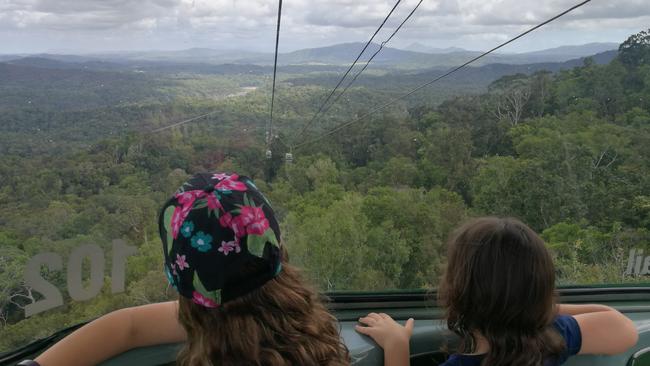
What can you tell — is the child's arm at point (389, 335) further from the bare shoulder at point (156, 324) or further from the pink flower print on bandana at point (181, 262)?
the pink flower print on bandana at point (181, 262)

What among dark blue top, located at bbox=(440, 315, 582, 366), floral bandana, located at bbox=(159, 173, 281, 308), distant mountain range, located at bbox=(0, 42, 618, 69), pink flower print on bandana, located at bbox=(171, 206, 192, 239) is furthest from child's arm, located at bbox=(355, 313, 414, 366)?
distant mountain range, located at bbox=(0, 42, 618, 69)

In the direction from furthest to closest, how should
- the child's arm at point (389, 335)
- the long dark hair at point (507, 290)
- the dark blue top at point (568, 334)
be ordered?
the child's arm at point (389, 335)
the dark blue top at point (568, 334)
the long dark hair at point (507, 290)

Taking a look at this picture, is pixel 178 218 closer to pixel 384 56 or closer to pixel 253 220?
pixel 253 220

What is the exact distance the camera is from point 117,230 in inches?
51.9

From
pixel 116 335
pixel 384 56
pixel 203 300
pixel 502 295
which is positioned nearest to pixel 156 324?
pixel 116 335

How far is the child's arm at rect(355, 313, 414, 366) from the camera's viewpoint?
1.28 m

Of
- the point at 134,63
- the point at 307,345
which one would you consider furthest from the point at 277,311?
the point at 134,63

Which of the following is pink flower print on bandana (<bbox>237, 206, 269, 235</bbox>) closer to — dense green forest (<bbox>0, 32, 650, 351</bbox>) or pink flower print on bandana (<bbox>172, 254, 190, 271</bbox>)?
pink flower print on bandana (<bbox>172, 254, 190, 271</bbox>)

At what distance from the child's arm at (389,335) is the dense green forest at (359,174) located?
19 cm

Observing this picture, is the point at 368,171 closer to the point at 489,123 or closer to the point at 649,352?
the point at 489,123

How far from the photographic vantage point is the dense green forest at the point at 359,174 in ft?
4.20

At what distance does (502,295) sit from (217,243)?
579 mm

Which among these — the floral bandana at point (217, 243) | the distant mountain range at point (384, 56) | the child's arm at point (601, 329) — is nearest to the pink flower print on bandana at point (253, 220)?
the floral bandana at point (217, 243)

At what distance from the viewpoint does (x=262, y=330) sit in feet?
2.63
